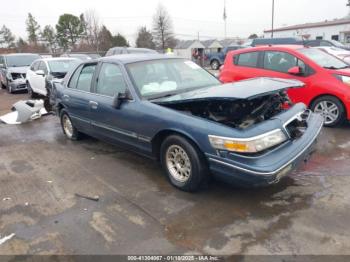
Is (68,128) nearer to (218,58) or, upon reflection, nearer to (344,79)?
(344,79)

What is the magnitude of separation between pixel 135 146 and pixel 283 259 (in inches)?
93.3

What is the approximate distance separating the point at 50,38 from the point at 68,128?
6161cm

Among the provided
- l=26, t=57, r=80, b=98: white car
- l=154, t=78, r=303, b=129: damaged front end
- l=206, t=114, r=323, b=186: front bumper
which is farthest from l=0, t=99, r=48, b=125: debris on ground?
l=206, t=114, r=323, b=186: front bumper

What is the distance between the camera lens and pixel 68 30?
59.0 meters

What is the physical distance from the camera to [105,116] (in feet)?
15.4

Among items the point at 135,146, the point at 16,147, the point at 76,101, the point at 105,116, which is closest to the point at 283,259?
the point at 135,146

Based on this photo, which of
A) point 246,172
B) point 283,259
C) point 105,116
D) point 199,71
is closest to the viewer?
point 283,259

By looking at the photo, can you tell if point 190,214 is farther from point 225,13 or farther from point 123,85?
point 225,13

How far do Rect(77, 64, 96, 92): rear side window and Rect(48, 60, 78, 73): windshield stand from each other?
17.8ft

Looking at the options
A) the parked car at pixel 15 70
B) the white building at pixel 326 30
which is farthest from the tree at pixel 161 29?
the parked car at pixel 15 70

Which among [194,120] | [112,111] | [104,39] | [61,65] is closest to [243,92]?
[194,120]

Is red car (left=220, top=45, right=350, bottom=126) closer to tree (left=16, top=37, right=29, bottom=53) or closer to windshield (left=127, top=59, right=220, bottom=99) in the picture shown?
windshield (left=127, top=59, right=220, bottom=99)

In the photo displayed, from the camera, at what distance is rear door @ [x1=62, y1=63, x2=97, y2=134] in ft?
16.9

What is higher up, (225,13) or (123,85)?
(225,13)
